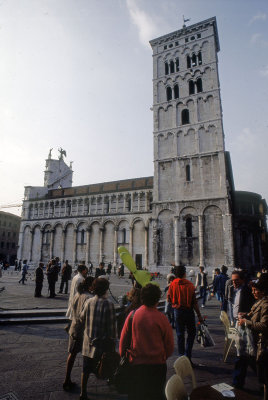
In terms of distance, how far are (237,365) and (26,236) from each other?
41.4 m

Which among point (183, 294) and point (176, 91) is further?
point (176, 91)

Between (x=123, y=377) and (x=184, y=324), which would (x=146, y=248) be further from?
(x=123, y=377)

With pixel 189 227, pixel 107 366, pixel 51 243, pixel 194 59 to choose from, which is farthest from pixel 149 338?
pixel 51 243

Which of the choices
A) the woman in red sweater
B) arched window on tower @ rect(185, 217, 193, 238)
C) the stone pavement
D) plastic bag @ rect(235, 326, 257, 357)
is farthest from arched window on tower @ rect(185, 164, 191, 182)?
the woman in red sweater

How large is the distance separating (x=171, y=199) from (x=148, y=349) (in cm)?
2387

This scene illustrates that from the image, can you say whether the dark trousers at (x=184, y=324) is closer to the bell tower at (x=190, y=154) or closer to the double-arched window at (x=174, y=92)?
the bell tower at (x=190, y=154)

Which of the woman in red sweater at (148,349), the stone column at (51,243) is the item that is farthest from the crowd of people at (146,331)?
the stone column at (51,243)

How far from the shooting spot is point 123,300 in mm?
5000

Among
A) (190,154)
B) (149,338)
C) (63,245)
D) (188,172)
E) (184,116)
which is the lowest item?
(149,338)

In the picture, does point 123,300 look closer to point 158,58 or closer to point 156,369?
point 156,369

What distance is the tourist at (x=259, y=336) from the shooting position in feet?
9.44

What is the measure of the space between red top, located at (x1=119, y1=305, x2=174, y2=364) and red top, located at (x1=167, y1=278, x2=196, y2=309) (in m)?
1.88

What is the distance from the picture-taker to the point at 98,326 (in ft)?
9.39

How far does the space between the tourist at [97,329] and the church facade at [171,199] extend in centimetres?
2126
